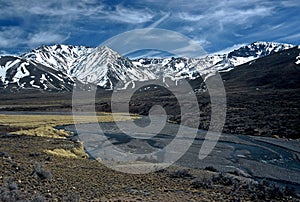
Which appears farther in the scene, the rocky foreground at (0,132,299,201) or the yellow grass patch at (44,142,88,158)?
the yellow grass patch at (44,142,88,158)

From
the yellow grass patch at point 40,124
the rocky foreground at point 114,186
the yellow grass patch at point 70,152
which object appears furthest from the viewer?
the yellow grass patch at point 40,124

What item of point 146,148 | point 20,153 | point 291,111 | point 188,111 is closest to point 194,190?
point 20,153

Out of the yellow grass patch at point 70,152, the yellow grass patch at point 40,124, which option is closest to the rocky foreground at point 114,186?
the yellow grass patch at point 70,152

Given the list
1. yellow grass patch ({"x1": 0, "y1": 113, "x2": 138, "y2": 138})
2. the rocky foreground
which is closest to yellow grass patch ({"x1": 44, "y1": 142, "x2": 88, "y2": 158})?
the rocky foreground

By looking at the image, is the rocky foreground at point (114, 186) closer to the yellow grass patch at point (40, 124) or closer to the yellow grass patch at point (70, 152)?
the yellow grass patch at point (70, 152)

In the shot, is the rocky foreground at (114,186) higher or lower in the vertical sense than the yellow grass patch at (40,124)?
higher

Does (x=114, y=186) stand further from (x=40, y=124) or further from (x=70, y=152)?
(x=40, y=124)

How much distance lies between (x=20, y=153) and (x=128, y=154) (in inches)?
416

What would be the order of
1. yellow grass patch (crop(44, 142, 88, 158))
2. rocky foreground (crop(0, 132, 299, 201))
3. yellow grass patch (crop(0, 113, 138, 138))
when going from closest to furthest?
rocky foreground (crop(0, 132, 299, 201))
yellow grass patch (crop(44, 142, 88, 158))
yellow grass patch (crop(0, 113, 138, 138))

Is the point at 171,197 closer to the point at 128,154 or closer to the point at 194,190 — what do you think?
the point at 194,190

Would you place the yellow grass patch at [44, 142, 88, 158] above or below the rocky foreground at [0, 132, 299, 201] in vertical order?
below

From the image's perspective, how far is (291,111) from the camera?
66625 mm

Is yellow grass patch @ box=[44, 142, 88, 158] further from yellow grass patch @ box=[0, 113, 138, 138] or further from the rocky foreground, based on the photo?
yellow grass patch @ box=[0, 113, 138, 138]

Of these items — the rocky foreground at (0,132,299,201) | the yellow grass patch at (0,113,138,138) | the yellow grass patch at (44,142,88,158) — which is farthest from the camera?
the yellow grass patch at (0,113,138,138)
